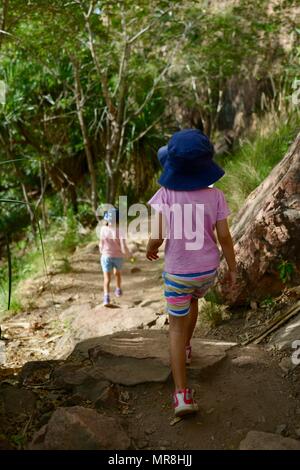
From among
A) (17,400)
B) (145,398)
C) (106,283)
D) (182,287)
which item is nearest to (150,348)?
(145,398)

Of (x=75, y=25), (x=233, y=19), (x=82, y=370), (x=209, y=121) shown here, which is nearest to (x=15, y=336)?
(x=82, y=370)

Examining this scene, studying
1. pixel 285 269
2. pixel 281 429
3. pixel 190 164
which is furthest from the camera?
pixel 285 269

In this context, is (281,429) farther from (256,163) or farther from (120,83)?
(120,83)

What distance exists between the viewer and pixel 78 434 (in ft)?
7.34

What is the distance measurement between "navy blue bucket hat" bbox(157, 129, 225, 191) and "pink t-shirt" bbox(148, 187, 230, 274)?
0.05 metres

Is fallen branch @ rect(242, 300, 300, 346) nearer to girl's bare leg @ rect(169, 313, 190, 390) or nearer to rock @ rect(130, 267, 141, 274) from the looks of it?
girl's bare leg @ rect(169, 313, 190, 390)

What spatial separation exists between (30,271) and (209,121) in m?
5.30

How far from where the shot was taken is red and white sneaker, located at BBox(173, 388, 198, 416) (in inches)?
102

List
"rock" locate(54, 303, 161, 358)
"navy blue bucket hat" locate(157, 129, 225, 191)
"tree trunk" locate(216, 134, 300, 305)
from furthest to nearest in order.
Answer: "rock" locate(54, 303, 161, 358)
"tree trunk" locate(216, 134, 300, 305)
"navy blue bucket hat" locate(157, 129, 225, 191)

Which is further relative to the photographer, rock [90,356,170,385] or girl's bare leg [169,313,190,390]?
rock [90,356,170,385]

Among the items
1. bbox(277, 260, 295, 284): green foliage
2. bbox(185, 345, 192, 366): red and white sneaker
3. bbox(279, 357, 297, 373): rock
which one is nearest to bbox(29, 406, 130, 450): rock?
bbox(185, 345, 192, 366): red and white sneaker

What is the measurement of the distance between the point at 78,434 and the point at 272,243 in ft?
7.31

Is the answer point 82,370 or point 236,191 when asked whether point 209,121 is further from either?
point 82,370

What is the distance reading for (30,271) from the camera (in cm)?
749
